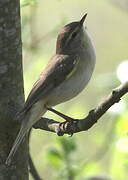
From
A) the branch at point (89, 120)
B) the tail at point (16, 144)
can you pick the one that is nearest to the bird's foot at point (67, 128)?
the branch at point (89, 120)

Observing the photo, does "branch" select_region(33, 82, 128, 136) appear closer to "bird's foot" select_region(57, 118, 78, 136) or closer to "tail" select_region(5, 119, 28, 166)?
"bird's foot" select_region(57, 118, 78, 136)

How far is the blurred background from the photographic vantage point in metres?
4.86

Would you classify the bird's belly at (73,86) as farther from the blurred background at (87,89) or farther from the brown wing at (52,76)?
the blurred background at (87,89)

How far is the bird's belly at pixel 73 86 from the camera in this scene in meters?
4.23

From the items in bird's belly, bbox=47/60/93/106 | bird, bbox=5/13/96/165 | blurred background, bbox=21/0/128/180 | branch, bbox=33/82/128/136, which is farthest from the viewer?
blurred background, bbox=21/0/128/180

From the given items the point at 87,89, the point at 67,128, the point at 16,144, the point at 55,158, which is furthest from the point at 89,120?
the point at 87,89

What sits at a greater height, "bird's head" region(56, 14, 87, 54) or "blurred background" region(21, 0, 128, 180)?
"bird's head" region(56, 14, 87, 54)

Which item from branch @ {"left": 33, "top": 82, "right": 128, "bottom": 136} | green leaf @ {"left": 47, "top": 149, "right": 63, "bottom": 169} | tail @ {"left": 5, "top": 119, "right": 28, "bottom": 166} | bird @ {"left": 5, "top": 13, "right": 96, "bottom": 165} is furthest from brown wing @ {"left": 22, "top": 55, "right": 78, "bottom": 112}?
green leaf @ {"left": 47, "top": 149, "right": 63, "bottom": 169}

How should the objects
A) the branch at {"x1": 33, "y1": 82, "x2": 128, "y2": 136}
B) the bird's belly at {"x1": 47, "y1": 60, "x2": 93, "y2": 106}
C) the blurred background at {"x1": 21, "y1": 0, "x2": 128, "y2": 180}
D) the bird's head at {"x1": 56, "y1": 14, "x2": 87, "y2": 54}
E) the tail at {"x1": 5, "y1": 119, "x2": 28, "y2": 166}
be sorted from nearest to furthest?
the branch at {"x1": 33, "y1": 82, "x2": 128, "y2": 136}, the tail at {"x1": 5, "y1": 119, "x2": 28, "y2": 166}, the bird's belly at {"x1": 47, "y1": 60, "x2": 93, "y2": 106}, the bird's head at {"x1": 56, "y1": 14, "x2": 87, "y2": 54}, the blurred background at {"x1": 21, "y1": 0, "x2": 128, "y2": 180}

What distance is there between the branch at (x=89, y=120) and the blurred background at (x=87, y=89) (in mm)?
480

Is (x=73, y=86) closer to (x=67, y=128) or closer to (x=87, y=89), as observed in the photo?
(x=67, y=128)

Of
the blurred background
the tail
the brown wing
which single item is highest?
the brown wing

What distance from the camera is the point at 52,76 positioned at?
425 cm

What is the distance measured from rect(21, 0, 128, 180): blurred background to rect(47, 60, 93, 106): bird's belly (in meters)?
0.26
